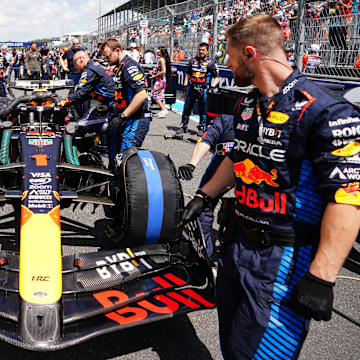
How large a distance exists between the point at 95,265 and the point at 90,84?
3.38 metres

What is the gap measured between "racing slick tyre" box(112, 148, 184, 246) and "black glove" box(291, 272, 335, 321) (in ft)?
5.86

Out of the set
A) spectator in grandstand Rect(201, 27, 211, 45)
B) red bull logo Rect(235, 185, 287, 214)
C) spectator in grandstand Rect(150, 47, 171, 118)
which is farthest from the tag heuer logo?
spectator in grandstand Rect(201, 27, 211, 45)

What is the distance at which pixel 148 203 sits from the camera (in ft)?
10.2

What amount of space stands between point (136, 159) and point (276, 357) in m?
2.07

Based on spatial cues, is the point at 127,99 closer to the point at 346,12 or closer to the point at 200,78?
the point at 200,78

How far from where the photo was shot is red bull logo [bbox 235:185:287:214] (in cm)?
159

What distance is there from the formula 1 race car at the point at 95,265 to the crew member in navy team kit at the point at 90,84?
1.42m

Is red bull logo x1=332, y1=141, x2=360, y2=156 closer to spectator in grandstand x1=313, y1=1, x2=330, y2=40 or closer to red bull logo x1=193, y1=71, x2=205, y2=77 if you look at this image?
spectator in grandstand x1=313, y1=1, x2=330, y2=40

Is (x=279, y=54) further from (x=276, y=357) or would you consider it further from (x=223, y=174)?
(x=276, y=357)

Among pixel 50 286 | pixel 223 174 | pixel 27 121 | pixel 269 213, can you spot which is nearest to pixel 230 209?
pixel 223 174

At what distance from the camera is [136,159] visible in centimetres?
333

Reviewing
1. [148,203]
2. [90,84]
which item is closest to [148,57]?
[90,84]

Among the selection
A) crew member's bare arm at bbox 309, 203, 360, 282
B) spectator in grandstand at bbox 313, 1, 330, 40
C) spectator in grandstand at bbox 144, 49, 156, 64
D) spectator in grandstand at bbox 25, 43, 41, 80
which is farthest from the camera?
spectator in grandstand at bbox 144, 49, 156, 64

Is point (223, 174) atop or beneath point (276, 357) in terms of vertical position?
atop
